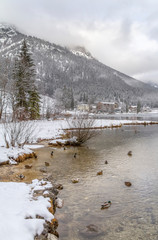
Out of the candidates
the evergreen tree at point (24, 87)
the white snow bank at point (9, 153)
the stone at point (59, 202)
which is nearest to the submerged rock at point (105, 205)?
the stone at point (59, 202)

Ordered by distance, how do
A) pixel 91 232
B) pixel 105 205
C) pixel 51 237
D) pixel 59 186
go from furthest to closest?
pixel 59 186 < pixel 105 205 < pixel 91 232 < pixel 51 237

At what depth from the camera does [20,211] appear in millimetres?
4211

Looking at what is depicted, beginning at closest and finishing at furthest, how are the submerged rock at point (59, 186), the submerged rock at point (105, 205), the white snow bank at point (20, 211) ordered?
the white snow bank at point (20, 211)
the submerged rock at point (105, 205)
the submerged rock at point (59, 186)

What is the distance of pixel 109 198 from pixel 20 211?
3.28m

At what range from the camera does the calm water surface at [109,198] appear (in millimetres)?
4496

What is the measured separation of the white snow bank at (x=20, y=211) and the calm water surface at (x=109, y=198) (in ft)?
2.53

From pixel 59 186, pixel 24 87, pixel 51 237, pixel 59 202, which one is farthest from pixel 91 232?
pixel 24 87

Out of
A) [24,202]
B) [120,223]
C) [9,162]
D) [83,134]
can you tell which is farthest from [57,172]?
[83,134]

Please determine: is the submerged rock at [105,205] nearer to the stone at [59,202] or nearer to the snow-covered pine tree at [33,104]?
the stone at [59,202]

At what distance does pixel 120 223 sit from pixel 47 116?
33014mm

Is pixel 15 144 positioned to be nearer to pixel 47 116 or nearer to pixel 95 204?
pixel 95 204

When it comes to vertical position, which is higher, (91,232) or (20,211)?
(20,211)

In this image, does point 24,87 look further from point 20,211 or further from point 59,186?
point 20,211

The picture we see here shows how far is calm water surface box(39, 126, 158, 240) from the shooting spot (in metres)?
4.50
